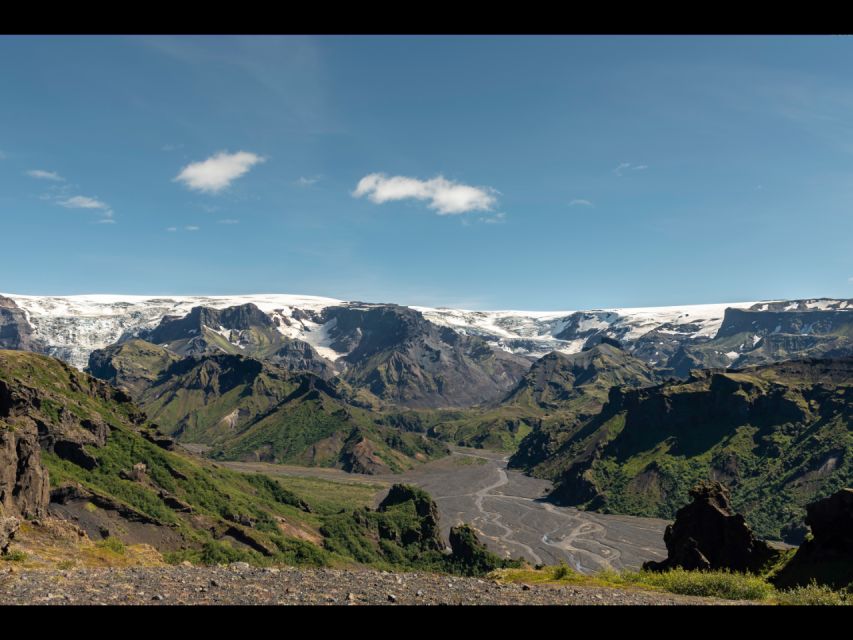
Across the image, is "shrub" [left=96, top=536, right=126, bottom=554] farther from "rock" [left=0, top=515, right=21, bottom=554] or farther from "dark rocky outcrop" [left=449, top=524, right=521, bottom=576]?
"dark rocky outcrop" [left=449, top=524, right=521, bottom=576]

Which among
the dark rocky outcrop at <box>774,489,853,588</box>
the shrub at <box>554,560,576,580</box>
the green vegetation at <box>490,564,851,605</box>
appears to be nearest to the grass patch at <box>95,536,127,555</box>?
the shrub at <box>554,560,576,580</box>

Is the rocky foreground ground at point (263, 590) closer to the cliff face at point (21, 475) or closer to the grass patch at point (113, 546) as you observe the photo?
the grass patch at point (113, 546)

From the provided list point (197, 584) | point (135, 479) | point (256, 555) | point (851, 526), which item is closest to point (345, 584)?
point (197, 584)

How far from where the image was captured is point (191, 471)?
177 meters

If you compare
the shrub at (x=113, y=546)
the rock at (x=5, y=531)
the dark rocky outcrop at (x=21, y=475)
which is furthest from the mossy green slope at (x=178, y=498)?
the rock at (x=5, y=531)

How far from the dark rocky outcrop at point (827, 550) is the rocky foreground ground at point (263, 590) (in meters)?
34.4

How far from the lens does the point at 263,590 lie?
22078mm

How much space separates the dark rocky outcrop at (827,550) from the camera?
51188 millimetres

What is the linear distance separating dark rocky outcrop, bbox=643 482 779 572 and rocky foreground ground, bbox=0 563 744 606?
59269 millimetres

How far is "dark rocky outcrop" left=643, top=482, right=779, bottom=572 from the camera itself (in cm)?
7706

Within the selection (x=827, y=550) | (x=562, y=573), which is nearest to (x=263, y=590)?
(x=562, y=573)

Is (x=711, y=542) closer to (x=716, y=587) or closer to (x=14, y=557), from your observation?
(x=716, y=587)
